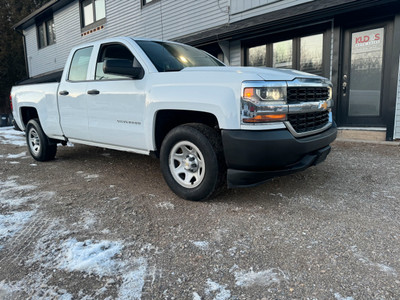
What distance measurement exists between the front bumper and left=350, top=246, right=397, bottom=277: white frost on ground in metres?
0.96

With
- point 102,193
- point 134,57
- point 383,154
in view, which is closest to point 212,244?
point 102,193

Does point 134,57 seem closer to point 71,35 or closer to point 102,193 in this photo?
point 102,193

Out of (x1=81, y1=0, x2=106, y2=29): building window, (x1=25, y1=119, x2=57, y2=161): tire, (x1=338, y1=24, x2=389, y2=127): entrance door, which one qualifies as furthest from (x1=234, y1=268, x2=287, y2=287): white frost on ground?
(x1=81, y1=0, x2=106, y2=29): building window

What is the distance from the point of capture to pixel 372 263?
220cm

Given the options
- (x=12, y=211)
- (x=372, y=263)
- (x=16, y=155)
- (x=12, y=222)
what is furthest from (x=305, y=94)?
(x=16, y=155)

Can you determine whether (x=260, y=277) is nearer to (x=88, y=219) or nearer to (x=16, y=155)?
(x=88, y=219)

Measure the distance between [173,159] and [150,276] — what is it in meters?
1.62

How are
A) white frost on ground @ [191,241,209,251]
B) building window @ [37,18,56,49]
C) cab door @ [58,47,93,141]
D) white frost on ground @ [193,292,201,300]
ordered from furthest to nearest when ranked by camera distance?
building window @ [37,18,56,49], cab door @ [58,47,93,141], white frost on ground @ [191,241,209,251], white frost on ground @ [193,292,201,300]

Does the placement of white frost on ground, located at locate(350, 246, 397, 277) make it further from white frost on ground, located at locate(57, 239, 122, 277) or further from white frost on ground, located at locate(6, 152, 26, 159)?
white frost on ground, located at locate(6, 152, 26, 159)

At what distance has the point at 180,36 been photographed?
10602 millimetres

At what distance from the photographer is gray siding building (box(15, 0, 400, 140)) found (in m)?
6.46

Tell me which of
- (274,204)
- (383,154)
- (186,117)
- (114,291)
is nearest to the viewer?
(114,291)

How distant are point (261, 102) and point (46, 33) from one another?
19690 millimetres

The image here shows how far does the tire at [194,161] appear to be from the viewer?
316 centimetres
